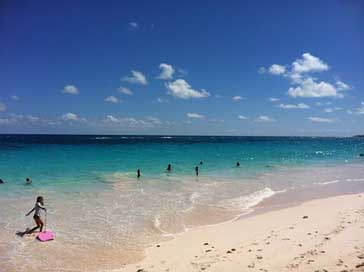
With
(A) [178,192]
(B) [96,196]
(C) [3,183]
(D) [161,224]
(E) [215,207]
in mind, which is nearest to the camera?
(D) [161,224]

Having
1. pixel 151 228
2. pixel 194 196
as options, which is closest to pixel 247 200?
pixel 194 196

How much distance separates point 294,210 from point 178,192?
25.0 ft

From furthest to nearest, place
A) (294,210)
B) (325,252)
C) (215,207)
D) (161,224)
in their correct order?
(215,207) → (294,210) → (161,224) → (325,252)

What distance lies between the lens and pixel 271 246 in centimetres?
974

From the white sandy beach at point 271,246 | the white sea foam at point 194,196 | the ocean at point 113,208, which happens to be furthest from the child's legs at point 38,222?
the white sea foam at point 194,196

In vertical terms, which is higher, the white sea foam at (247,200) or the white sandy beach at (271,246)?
the white sandy beach at (271,246)

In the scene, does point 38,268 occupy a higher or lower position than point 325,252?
lower

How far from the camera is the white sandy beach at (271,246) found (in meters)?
8.24

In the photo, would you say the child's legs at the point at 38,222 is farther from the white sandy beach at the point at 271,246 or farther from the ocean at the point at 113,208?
the white sandy beach at the point at 271,246

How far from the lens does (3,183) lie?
76.9 feet

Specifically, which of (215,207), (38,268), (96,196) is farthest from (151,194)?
(38,268)

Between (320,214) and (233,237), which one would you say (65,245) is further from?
(320,214)

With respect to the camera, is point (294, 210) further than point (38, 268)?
Yes

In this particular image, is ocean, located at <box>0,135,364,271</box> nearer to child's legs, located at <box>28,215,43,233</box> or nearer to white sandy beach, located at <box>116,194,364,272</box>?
child's legs, located at <box>28,215,43,233</box>
